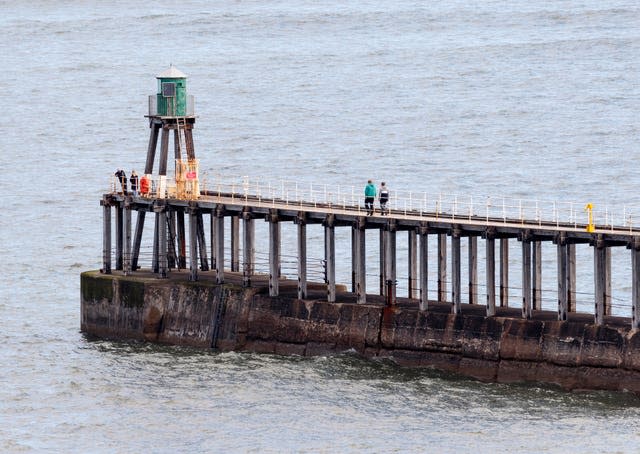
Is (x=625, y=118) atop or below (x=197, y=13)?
below

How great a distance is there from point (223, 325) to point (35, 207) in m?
32.7

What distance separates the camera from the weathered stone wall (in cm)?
5916

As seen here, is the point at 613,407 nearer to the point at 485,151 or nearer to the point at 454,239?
the point at 454,239

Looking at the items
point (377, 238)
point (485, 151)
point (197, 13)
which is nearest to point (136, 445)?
point (377, 238)

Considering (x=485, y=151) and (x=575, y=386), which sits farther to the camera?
(x=485, y=151)

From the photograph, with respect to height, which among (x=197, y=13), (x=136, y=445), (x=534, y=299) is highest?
(x=197, y=13)

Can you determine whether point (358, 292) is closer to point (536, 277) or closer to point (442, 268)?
point (442, 268)

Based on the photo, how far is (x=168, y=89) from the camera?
236ft

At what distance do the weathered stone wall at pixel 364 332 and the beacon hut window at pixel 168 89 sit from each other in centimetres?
735

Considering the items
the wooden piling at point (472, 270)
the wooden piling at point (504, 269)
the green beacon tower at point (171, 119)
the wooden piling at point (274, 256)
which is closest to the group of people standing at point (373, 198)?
the wooden piling at point (472, 270)

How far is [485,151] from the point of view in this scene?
106750 millimetres

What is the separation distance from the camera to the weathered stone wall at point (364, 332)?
194 feet

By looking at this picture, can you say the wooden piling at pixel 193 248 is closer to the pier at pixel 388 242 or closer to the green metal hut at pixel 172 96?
the pier at pixel 388 242

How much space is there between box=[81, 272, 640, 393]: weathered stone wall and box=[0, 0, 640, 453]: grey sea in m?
0.75
